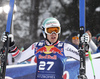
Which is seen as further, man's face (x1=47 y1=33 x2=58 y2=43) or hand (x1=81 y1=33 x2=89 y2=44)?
man's face (x1=47 y1=33 x2=58 y2=43)

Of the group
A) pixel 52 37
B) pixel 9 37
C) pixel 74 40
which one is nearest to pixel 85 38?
pixel 52 37

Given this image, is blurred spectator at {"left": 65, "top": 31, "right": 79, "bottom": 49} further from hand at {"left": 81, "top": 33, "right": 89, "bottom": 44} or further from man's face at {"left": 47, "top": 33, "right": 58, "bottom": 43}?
hand at {"left": 81, "top": 33, "right": 89, "bottom": 44}

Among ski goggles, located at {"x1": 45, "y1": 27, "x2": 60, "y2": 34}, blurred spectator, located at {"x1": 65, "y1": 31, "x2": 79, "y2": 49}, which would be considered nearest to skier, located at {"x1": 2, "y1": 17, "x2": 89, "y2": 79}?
ski goggles, located at {"x1": 45, "y1": 27, "x2": 60, "y2": 34}

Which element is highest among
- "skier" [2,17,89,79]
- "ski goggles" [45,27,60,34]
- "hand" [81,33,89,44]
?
"ski goggles" [45,27,60,34]

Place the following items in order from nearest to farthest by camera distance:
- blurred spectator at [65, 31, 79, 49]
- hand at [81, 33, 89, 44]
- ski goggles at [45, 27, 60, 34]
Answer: hand at [81, 33, 89, 44]
ski goggles at [45, 27, 60, 34]
blurred spectator at [65, 31, 79, 49]

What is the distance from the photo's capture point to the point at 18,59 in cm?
371

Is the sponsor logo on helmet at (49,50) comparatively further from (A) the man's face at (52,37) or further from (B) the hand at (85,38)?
(B) the hand at (85,38)

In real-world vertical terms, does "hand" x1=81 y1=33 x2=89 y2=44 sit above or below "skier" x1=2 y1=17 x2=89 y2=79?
Result: above

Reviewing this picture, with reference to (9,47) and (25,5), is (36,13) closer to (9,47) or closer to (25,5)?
(25,5)

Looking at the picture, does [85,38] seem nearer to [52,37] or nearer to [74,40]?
[52,37]

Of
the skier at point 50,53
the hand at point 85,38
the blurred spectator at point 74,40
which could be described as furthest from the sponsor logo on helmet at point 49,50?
the blurred spectator at point 74,40

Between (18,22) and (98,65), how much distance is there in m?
16.0

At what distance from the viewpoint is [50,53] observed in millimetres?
3564

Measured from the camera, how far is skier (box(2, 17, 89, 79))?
3475mm
